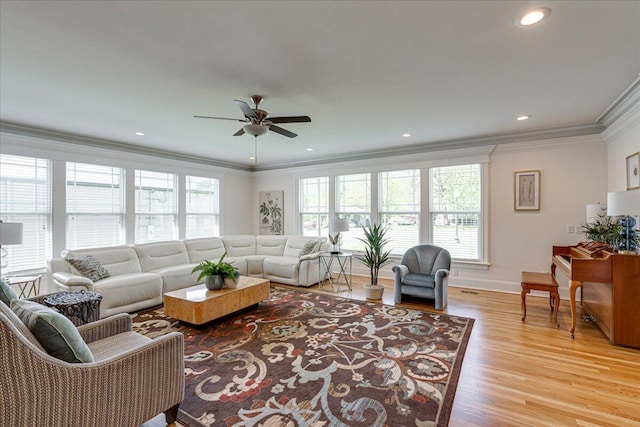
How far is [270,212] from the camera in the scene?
755 cm

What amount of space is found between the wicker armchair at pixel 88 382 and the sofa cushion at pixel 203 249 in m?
3.58

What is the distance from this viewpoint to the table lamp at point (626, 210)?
265cm

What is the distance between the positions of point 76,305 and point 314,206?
4898mm

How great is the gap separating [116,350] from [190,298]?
4.77ft

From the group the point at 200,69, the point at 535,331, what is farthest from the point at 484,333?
the point at 200,69

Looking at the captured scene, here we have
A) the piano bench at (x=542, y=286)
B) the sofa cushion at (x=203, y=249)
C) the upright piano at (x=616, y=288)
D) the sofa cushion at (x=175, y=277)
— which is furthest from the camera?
the sofa cushion at (x=203, y=249)

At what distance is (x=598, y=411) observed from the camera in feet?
6.45

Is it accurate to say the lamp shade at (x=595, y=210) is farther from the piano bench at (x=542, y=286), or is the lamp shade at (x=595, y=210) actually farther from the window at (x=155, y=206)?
the window at (x=155, y=206)

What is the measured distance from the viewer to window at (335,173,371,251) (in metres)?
6.19

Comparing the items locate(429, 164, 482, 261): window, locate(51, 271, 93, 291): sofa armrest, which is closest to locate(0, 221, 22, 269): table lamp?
locate(51, 271, 93, 291): sofa armrest

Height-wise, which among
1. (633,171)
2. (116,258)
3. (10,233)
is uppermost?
(633,171)

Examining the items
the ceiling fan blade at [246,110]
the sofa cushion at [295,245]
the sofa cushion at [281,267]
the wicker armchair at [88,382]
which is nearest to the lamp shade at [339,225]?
the sofa cushion at [295,245]

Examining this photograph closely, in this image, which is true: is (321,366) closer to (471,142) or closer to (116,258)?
(116,258)

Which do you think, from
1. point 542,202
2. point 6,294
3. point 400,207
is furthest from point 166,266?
point 542,202
